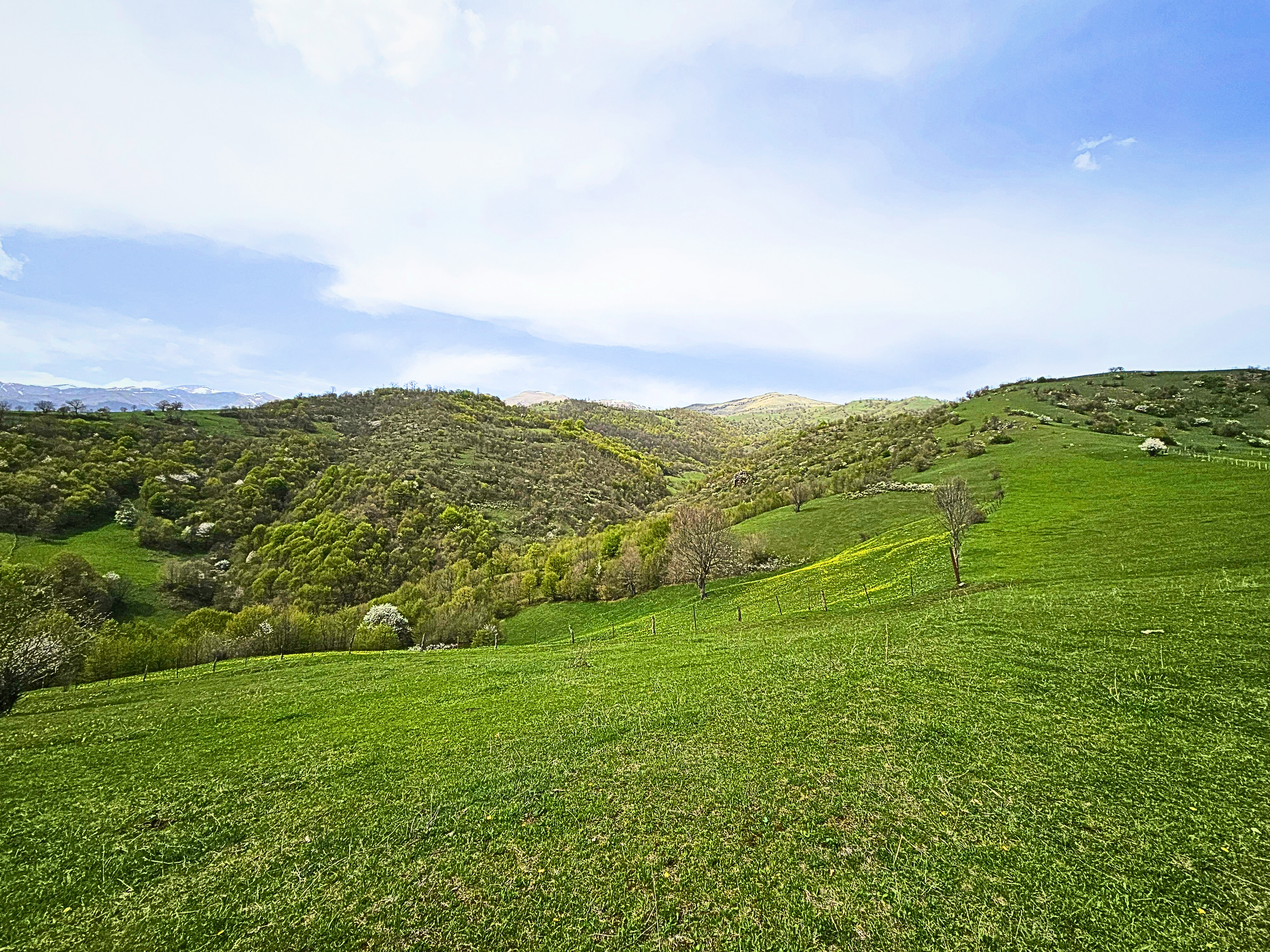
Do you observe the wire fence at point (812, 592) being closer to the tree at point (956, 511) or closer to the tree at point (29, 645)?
the tree at point (956, 511)

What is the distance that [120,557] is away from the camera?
79.2 m

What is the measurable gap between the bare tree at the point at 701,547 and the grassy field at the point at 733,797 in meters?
25.7

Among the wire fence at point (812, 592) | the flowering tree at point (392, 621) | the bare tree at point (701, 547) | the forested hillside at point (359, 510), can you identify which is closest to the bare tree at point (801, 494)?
the forested hillside at point (359, 510)

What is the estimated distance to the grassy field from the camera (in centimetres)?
777

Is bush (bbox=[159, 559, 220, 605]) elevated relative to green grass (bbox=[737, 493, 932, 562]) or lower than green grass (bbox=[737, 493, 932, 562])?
lower

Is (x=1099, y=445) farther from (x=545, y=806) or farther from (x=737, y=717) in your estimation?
(x=545, y=806)

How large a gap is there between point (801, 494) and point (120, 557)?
115456 millimetres

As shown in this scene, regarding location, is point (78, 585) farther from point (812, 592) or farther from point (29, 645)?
point (812, 592)

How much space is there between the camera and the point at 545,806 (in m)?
11.8

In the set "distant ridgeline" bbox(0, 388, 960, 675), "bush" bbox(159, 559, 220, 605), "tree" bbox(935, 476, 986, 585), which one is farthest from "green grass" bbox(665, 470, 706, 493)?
"tree" bbox(935, 476, 986, 585)

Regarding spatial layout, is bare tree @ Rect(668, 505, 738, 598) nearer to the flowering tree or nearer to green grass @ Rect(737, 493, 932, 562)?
green grass @ Rect(737, 493, 932, 562)

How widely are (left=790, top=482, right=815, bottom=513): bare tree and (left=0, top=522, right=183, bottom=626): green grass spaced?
9770 centimetres

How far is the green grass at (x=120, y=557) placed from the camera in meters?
70.9

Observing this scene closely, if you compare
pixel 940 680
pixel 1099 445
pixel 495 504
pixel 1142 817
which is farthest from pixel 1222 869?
pixel 495 504
